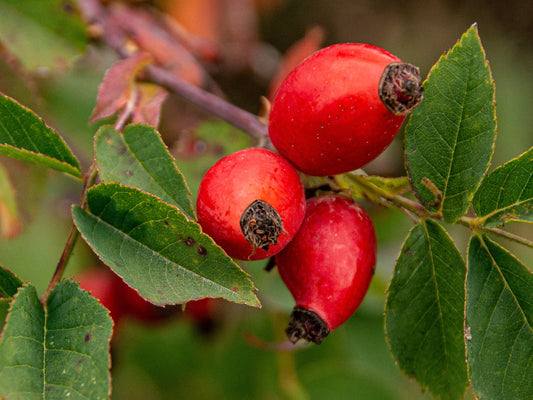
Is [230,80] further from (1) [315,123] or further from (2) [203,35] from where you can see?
(1) [315,123]

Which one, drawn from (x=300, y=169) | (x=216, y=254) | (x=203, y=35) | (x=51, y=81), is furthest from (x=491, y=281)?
(x=203, y=35)

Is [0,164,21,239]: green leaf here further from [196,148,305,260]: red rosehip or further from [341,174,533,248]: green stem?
[341,174,533,248]: green stem

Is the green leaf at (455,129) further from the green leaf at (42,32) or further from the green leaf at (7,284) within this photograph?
the green leaf at (42,32)

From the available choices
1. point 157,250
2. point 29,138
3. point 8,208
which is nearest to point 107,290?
point 8,208

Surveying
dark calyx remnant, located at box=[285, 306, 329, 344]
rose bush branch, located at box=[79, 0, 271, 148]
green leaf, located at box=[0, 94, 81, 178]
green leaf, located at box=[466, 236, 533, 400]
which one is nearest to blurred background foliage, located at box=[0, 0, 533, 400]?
rose bush branch, located at box=[79, 0, 271, 148]

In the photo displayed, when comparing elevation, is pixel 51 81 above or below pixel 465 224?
below

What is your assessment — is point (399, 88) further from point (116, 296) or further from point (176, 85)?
point (116, 296)

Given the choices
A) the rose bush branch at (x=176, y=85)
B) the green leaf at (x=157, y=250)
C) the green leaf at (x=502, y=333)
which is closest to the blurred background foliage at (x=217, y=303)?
the rose bush branch at (x=176, y=85)

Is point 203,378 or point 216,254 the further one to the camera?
point 203,378
